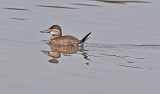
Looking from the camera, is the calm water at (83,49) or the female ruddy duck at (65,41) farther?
the female ruddy duck at (65,41)

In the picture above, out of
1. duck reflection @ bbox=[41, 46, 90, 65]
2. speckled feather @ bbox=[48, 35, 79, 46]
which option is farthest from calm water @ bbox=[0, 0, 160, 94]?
speckled feather @ bbox=[48, 35, 79, 46]

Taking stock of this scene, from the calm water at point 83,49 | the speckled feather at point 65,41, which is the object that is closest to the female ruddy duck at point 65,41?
the speckled feather at point 65,41

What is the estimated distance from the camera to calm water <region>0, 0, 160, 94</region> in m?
9.99

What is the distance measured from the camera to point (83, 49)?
13.5 metres

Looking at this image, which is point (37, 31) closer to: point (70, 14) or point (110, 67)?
point (70, 14)

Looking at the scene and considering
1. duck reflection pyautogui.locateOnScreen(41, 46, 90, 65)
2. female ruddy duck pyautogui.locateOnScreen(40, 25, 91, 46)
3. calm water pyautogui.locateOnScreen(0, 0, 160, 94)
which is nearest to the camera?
calm water pyautogui.locateOnScreen(0, 0, 160, 94)

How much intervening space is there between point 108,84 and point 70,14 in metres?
8.27

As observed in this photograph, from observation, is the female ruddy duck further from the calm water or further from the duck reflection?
the calm water

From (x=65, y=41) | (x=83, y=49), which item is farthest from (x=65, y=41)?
(x=83, y=49)

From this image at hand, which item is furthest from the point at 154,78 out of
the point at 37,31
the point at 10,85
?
the point at 37,31

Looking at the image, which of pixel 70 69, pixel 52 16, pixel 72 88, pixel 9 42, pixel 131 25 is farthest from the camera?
pixel 52 16

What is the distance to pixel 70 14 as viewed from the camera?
59.4 ft

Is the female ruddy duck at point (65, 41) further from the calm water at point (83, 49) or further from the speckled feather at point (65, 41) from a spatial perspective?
the calm water at point (83, 49)

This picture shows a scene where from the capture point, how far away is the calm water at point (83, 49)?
9992mm
